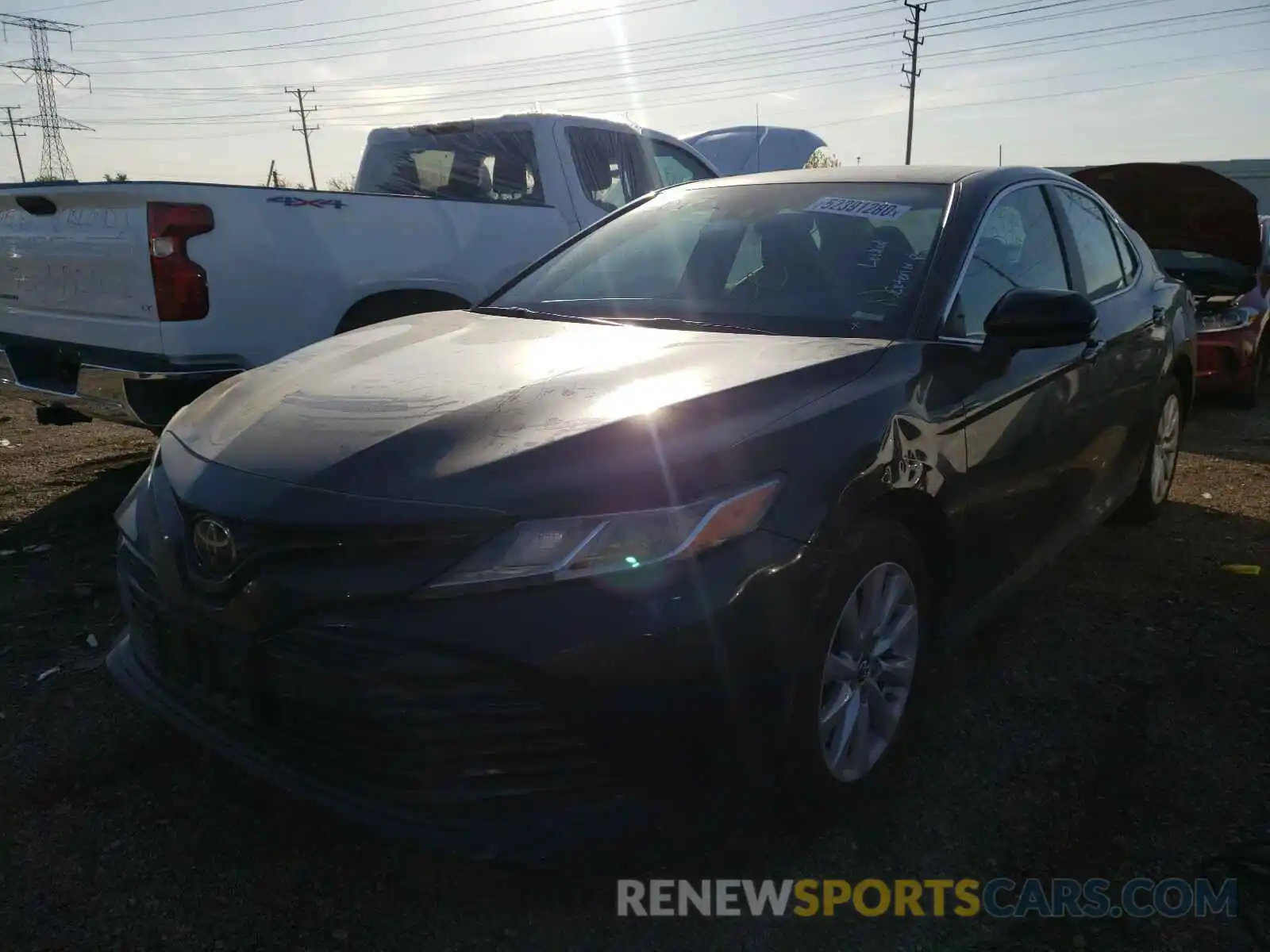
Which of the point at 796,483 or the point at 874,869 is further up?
the point at 796,483

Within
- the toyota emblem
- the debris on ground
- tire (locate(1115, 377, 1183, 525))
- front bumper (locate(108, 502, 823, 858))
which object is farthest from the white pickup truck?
the debris on ground

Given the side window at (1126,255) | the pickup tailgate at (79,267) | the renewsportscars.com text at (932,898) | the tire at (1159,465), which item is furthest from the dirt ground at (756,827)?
the side window at (1126,255)

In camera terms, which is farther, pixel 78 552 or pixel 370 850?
pixel 78 552

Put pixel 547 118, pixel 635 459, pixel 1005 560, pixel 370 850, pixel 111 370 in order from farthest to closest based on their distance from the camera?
pixel 547 118, pixel 111 370, pixel 1005 560, pixel 370 850, pixel 635 459

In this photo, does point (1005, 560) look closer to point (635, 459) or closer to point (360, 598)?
point (635, 459)

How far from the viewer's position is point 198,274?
3.93 m

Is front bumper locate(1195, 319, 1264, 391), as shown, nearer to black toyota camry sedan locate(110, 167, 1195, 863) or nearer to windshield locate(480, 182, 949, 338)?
black toyota camry sedan locate(110, 167, 1195, 863)

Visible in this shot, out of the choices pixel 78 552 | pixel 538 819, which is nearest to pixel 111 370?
pixel 78 552

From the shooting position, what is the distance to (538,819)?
1.86 meters

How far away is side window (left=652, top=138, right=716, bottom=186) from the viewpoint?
259 inches

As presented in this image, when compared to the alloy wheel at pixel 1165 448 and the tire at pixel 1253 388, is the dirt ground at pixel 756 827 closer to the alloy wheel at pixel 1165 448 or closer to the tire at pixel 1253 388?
the alloy wheel at pixel 1165 448

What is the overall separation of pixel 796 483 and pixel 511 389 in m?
0.72

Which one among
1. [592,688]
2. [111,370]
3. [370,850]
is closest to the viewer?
[592,688]

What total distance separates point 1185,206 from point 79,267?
7508 millimetres
